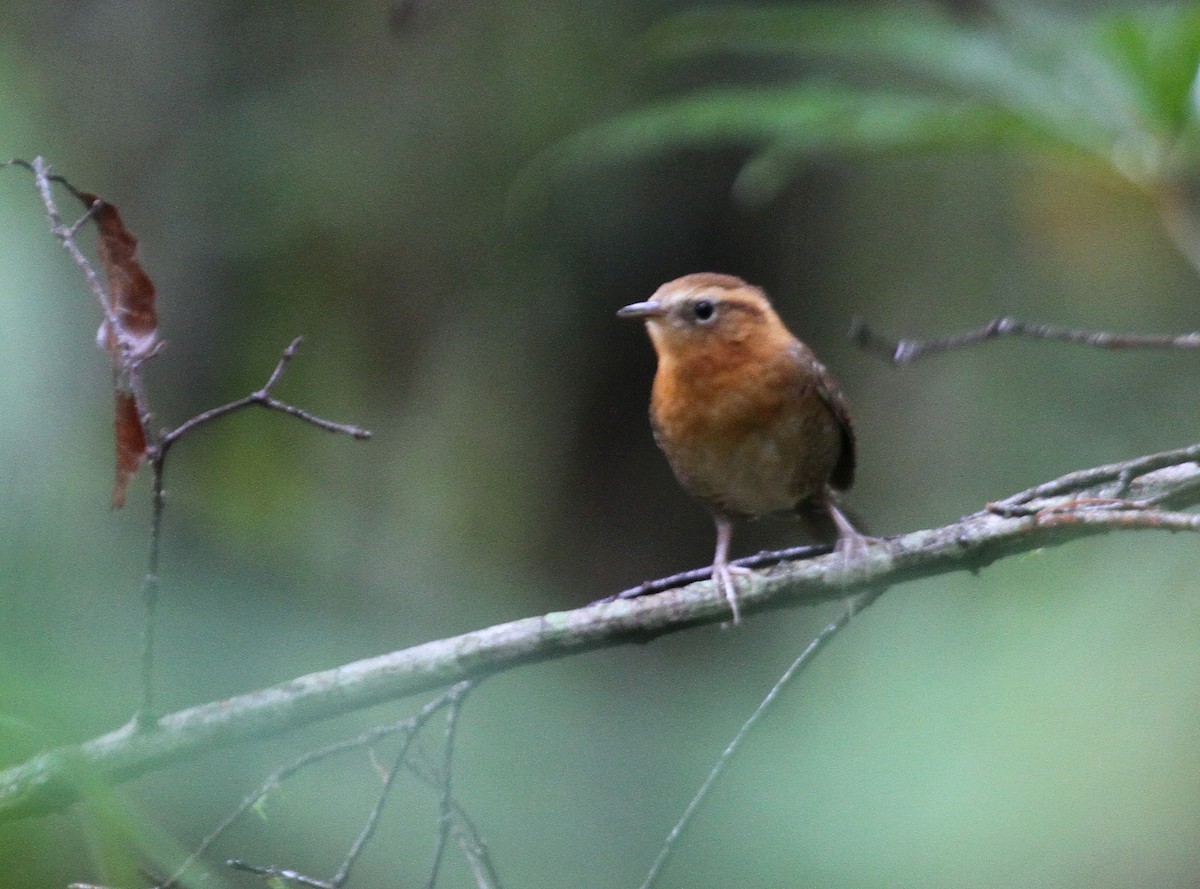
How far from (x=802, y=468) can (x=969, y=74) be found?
116cm

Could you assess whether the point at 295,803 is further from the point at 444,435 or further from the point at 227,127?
the point at 227,127

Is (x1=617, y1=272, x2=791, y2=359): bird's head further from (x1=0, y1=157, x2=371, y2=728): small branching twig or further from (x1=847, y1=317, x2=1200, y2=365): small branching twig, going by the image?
(x1=0, y1=157, x2=371, y2=728): small branching twig

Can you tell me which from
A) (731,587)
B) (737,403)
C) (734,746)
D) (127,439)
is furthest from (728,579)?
(127,439)

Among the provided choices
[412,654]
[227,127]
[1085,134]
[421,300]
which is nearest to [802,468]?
[1085,134]

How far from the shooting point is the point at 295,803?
3.13 metres

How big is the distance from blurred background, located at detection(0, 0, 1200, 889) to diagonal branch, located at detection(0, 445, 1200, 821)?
48 cm

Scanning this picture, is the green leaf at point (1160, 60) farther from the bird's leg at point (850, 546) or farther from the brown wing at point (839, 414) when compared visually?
the bird's leg at point (850, 546)

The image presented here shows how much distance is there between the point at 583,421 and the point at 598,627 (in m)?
2.86

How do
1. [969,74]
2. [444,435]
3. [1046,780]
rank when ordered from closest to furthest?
[969,74] < [1046,780] < [444,435]

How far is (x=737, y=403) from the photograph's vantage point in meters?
3.46

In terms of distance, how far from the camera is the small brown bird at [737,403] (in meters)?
3.47

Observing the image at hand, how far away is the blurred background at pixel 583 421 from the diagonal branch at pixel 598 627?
1.59ft

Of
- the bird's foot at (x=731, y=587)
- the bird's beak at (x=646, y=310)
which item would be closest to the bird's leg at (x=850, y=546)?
the bird's foot at (x=731, y=587)

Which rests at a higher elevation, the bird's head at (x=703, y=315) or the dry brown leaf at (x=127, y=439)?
the bird's head at (x=703, y=315)
